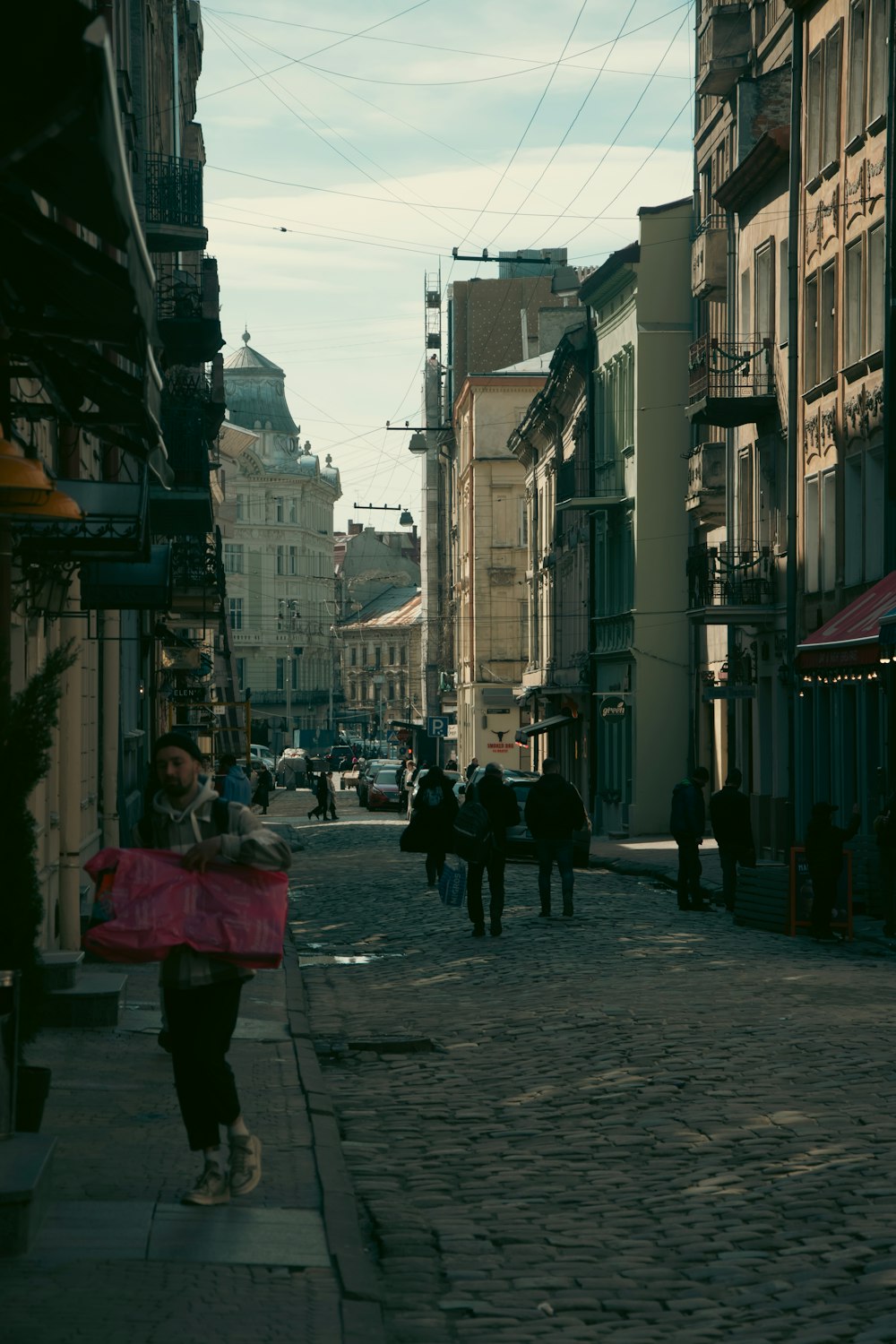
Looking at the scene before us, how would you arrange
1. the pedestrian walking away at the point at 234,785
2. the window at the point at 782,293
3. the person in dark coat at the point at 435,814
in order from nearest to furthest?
the pedestrian walking away at the point at 234,785, the person in dark coat at the point at 435,814, the window at the point at 782,293

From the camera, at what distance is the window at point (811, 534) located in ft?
107

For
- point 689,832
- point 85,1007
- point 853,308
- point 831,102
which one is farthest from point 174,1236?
point 831,102

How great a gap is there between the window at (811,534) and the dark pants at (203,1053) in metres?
25.5

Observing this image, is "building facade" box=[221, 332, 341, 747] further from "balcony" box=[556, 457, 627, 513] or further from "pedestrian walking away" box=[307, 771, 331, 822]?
"balcony" box=[556, 457, 627, 513]

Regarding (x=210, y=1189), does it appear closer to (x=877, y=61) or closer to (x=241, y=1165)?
(x=241, y=1165)

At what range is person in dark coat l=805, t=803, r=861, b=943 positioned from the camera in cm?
2059

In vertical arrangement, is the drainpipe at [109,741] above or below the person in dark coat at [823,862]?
above

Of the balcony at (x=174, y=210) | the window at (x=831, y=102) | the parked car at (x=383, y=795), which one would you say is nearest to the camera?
the window at (x=831, y=102)

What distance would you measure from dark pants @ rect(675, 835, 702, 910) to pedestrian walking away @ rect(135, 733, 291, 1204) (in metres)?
16.4

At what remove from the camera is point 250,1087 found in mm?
10930

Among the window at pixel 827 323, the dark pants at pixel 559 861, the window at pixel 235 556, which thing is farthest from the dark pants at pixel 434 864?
the window at pixel 235 556

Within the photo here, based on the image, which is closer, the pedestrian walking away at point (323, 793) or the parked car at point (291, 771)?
the pedestrian walking away at point (323, 793)

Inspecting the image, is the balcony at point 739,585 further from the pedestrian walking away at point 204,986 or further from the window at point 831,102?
the pedestrian walking away at point 204,986

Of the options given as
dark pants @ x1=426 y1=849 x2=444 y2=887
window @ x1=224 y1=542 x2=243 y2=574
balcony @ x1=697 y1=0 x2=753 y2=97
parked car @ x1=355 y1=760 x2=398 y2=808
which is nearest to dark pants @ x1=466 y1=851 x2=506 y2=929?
dark pants @ x1=426 y1=849 x2=444 y2=887
